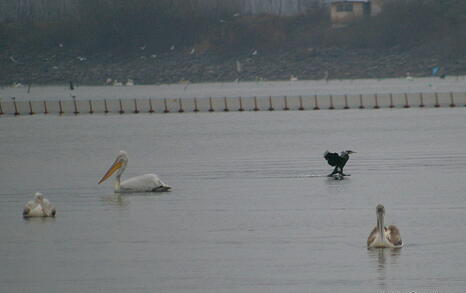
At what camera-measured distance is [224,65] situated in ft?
602

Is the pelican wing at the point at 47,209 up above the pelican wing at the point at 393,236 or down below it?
below

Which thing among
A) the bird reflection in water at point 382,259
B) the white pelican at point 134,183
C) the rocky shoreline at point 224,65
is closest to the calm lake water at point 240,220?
the bird reflection in water at point 382,259

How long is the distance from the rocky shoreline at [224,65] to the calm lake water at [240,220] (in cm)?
11951

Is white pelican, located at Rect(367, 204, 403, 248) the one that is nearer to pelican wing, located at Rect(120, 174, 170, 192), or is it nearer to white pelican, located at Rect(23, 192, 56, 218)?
white pelican, located at Rect(23, 192, 56, 218)

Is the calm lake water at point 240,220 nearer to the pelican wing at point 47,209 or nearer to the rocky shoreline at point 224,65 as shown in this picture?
the pelican wing at point 47,209

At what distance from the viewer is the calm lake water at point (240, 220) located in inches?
709

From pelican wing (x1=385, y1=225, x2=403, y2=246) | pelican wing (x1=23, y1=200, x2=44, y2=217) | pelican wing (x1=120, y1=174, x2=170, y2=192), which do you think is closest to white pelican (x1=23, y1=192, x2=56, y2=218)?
pelican wing (x1=23, y1=200, x2=44, y2=217)

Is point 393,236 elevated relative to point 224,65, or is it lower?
elevated

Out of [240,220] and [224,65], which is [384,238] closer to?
[240,220]

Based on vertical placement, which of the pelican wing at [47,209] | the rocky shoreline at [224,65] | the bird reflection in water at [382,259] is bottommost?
the rocky shoreline at [224,65]

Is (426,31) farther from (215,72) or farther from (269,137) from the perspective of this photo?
(269,137)

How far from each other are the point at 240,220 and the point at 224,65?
160 m

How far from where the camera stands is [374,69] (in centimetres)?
17250

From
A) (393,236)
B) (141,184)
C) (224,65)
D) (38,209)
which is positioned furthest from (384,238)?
(224,65)
